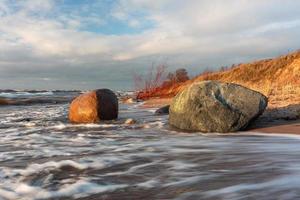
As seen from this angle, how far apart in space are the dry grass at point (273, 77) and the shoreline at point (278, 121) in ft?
2.51

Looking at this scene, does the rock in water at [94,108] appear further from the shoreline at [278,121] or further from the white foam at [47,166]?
the white foam at [47,166]

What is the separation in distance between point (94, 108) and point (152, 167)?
24.8 ft

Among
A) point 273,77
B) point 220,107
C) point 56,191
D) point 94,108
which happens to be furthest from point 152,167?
point 273,77

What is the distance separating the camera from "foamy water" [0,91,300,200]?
163 inches

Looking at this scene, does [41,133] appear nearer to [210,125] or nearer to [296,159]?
[210,125]

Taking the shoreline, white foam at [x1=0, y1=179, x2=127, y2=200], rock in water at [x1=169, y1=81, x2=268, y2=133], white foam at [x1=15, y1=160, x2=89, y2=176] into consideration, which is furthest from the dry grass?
white foam at [x1=0, y1=179, x2=127, y2=200]

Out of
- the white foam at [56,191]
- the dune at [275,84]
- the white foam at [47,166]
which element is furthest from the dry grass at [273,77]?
the white foam at [56,191]

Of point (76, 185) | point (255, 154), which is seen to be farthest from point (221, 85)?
point (76, 185)

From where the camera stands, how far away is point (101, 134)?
9250 millimetres

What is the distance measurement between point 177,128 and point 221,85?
143 centimetres

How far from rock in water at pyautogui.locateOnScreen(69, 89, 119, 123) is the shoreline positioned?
184 inches

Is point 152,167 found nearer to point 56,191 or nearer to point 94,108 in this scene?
point 56,191

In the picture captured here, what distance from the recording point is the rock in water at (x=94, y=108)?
12.7 m

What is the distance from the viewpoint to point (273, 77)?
16.8m
